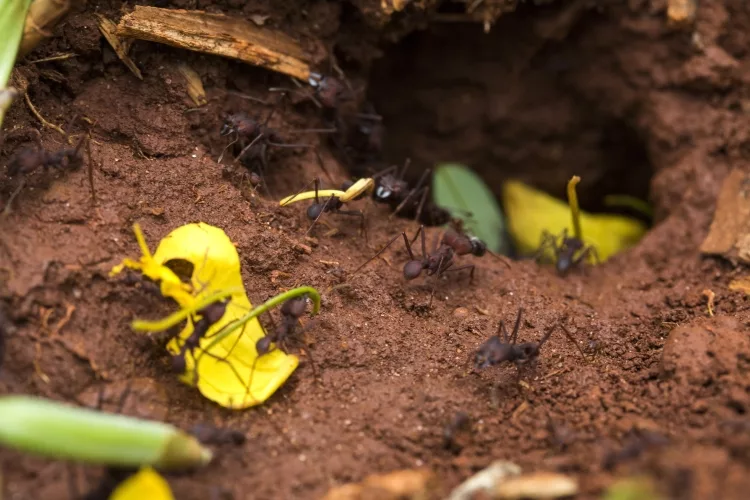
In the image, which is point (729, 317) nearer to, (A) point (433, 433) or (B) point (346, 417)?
(A) point (433, 433)

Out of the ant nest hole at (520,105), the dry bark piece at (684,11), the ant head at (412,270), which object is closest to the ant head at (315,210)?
the ant head at (412,270)

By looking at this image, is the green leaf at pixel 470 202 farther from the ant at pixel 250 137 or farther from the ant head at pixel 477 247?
the ant at pixel 250 137

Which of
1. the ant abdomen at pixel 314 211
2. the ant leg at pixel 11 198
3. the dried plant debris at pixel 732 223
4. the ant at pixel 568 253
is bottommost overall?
the ant at pixel 568 253

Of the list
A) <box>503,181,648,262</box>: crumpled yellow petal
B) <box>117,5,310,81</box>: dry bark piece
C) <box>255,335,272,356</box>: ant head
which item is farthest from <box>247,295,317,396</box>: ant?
<box>503,181,648,262</box>: crumpled yellow petal

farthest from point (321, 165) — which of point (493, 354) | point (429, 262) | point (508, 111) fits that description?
point (508, 111)

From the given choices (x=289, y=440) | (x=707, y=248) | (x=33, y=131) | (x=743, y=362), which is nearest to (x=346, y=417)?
(x=289, y=440)

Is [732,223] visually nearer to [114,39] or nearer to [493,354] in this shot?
[493,354]

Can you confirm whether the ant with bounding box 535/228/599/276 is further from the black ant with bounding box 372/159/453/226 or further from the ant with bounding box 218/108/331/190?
the ant with bounding box 218/108/331/190
